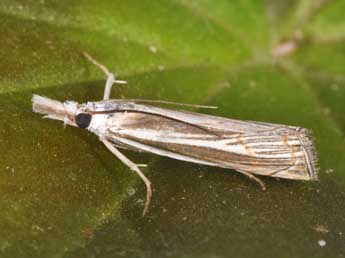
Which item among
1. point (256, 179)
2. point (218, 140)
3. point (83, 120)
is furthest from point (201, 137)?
point (83, 120)

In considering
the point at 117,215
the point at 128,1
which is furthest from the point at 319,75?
the point at 117,215

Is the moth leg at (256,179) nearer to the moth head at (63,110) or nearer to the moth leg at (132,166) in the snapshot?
the moth leg at (132,166)

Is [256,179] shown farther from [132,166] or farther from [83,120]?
[83,120]

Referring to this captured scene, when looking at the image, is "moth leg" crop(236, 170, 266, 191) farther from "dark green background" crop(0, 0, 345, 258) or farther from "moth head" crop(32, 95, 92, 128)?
"moth head" crop(32, 95, 92, 128)

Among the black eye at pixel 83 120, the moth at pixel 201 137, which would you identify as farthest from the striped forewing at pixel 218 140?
the black eye at pixel 83 120

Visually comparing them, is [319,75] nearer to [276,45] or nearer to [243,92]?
[276,45]

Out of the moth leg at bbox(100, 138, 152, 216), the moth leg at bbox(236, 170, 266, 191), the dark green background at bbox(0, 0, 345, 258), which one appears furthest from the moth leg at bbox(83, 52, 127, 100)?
the moth leg at bbox(236, 170, 266, 191)
